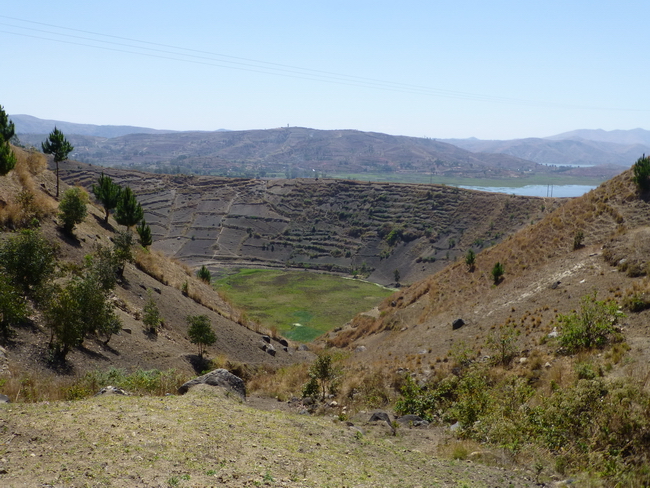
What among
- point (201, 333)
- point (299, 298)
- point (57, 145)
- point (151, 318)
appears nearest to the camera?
point (151, 318)

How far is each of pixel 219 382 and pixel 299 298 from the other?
175 feet

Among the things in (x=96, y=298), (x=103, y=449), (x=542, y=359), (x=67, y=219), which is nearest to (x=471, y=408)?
(x=542, y=359)

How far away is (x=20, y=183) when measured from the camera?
28266mm

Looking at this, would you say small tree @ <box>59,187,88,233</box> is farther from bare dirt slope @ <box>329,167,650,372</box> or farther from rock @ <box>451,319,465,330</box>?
rock @ <box>451,319,465,330</box>

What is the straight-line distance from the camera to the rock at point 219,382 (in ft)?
43.2

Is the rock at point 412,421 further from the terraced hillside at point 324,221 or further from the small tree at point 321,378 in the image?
the terraced hillside at point 324,221

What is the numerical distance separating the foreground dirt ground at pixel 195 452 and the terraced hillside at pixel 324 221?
76406 millimetres

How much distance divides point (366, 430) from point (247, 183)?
125 metres

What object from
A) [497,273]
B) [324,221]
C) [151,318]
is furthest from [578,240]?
[324,221]

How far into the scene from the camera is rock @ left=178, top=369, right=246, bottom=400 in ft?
43.2

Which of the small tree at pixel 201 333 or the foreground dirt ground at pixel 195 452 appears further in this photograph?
the small tree at pixel 201 333

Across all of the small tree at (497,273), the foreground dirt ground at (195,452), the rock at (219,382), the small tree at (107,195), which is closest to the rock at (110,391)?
the foreground dirt ground at (195,452)

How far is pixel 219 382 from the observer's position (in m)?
13.5

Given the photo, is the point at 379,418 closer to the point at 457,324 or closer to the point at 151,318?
the point at 457,324
